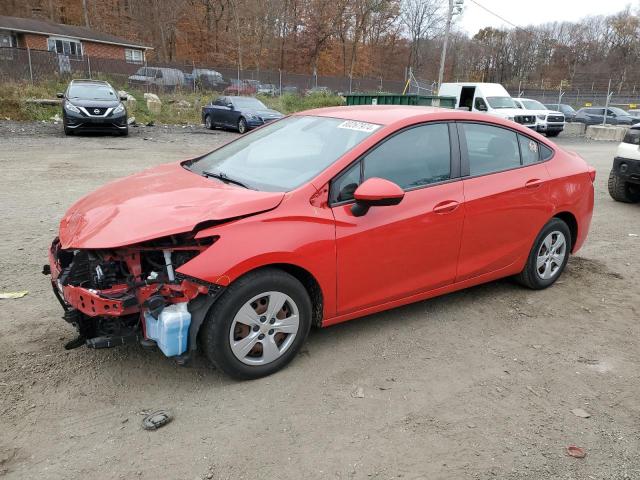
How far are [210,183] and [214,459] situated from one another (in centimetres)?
176

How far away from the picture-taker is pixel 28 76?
21922mm

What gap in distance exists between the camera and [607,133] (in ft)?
76.5

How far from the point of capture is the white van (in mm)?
22656

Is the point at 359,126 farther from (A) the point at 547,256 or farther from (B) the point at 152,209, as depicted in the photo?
(A) the point at 547,256

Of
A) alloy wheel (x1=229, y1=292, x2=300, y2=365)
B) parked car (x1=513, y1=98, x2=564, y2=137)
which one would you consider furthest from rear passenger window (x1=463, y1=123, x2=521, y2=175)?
parked car (x1=513, y1=98, x2=564, y2=137)

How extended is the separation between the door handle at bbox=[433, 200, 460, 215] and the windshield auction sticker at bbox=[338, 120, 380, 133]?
71 centimetres

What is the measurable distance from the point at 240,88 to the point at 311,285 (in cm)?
2678

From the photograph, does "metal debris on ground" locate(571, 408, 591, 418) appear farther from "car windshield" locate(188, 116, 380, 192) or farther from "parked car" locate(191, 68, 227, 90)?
"parked car" locate(191, 68, 227, 90)

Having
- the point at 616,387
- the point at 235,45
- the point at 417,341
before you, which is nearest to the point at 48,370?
the point at 417,341

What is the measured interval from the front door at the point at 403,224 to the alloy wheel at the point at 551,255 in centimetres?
115

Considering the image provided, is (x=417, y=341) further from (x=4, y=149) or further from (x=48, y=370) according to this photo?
(x=4, y=149)

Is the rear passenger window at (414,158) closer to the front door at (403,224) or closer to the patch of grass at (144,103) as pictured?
the front door at (403,224)

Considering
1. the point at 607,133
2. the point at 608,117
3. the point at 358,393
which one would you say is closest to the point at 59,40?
the point at 607,133

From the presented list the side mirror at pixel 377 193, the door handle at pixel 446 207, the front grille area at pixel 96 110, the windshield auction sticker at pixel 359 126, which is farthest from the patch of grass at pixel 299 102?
the side mirror at pixel 377 193
